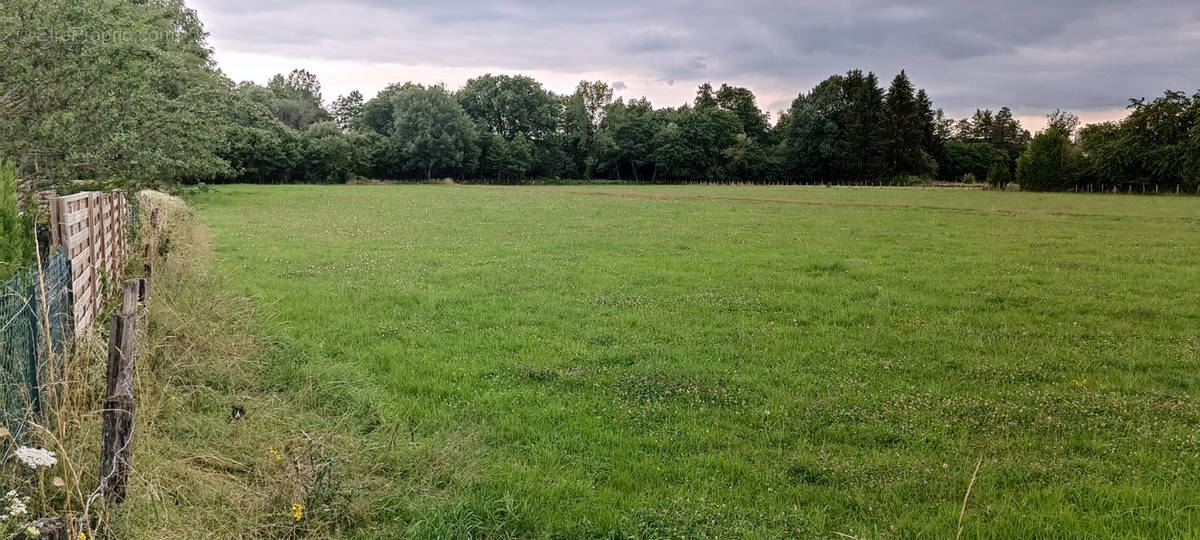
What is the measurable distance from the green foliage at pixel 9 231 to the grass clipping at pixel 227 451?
1362mm

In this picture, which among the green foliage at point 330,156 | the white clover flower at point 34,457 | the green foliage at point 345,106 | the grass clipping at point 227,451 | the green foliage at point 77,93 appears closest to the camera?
the white clover flower at point 34,457

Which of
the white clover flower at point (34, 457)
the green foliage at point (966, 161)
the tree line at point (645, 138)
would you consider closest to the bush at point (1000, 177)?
the tree line at point (645, 138)

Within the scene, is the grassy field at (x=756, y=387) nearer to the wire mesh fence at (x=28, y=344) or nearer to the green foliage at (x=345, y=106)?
the wire mesh fence at (x=28, y=344)

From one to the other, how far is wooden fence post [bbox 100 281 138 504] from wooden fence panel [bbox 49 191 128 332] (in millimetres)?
2040

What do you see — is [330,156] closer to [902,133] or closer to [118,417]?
[902,133]

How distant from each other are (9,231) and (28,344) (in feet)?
5.35

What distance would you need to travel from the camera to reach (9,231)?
18.7ft

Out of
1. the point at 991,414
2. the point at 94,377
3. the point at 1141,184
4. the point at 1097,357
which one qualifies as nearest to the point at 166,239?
the point at 94,377

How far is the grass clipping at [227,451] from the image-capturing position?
438cm

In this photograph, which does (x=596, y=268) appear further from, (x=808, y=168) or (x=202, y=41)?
(x=808, y=168)

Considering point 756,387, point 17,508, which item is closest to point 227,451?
point 17,508

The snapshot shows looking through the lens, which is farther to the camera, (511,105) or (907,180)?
(511,105)

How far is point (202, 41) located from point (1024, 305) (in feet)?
144

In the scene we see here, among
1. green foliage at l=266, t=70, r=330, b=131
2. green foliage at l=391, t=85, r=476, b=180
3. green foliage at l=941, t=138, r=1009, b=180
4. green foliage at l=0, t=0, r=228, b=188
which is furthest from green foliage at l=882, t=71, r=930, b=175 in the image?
green foliage at l=0, t=0, r=228, b=188
